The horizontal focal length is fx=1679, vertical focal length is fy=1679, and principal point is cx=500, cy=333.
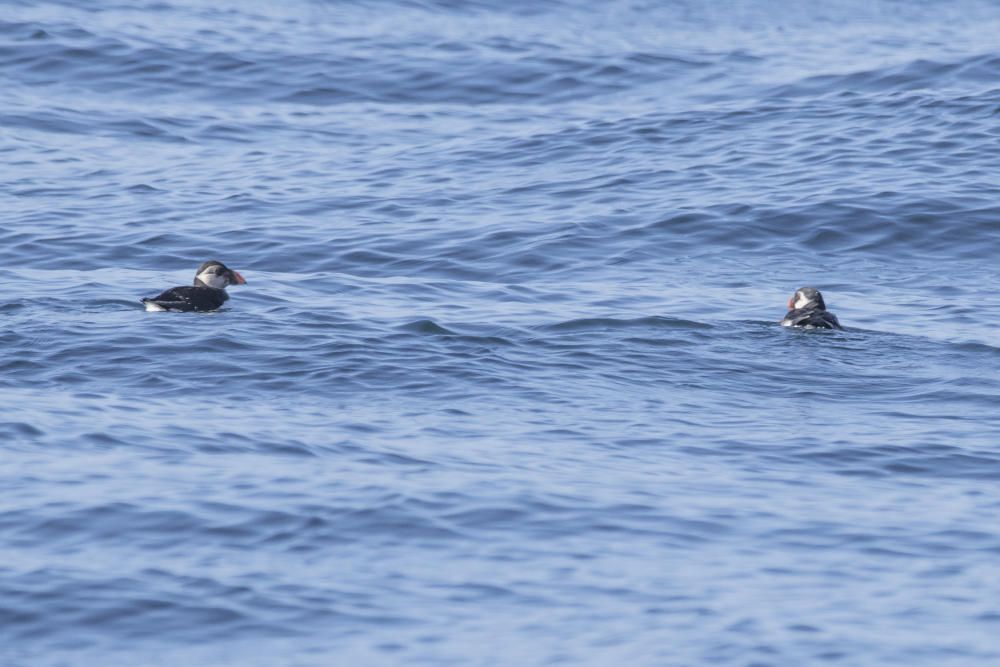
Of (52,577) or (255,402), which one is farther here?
(255,402)

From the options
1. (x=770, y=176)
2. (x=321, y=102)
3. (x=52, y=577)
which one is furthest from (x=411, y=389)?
(x=321, y=102)

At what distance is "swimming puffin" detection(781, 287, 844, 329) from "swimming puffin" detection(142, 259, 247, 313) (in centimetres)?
553

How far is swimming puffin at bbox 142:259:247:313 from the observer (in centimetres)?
1608

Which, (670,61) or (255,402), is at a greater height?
(670,61)

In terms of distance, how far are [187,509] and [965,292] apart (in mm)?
10079

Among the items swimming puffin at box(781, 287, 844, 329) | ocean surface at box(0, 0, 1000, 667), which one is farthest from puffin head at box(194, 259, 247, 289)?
swimming puffin at box(781, 287, 844, 329)

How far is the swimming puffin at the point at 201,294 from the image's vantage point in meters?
16.1

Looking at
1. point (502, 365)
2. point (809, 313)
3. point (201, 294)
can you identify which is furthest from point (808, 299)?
point (201, 294)

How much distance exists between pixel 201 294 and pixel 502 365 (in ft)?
11.7

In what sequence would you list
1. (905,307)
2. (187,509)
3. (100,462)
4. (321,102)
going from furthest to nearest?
(321,102), (905,307), (100,462), (187,509)

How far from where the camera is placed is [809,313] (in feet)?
50.8

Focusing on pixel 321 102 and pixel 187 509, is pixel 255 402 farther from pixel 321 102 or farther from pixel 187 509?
pixel 321 102

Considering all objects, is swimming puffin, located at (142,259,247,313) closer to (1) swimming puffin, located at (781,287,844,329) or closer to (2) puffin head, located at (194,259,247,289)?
(2) puffin head, located at (194,259,247,289)

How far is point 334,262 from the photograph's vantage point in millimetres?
19375
